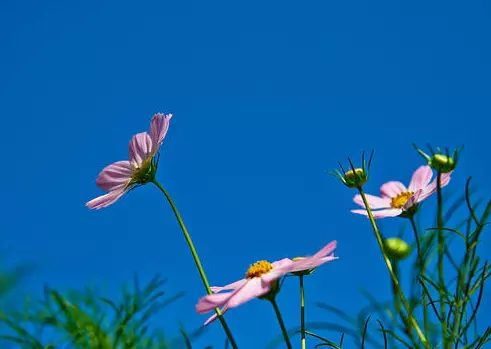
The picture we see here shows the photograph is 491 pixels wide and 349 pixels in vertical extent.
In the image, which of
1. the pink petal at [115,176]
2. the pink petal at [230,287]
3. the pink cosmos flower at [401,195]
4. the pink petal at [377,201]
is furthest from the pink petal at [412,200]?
the pink petal at [115,176]

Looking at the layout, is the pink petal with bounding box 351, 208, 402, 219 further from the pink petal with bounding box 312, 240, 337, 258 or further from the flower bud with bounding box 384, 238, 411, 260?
the pink petal with bounding box 312, 240, 337, 258

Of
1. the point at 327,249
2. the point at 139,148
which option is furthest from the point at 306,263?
the point at 139,148

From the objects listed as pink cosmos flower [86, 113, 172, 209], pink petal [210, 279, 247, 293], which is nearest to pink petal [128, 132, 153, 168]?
pink cosmos flower [86, 113, 172, 209]

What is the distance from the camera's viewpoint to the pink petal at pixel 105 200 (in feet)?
2.32

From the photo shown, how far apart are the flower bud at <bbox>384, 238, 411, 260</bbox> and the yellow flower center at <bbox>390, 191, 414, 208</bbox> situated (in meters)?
0.15

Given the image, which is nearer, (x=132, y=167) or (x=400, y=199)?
(x=132, y=167)

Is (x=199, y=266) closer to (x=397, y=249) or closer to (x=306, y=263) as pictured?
(x=306, y=263)

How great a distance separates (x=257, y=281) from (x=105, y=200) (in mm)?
229

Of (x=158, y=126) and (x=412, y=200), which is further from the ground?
(x=158, y=126)

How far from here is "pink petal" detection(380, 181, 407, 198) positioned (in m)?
0.89

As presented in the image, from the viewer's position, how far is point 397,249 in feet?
2.22

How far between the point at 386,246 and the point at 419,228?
6 cm

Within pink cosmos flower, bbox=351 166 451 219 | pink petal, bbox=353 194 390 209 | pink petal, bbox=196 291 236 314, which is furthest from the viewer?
pink petal, bbox=353 194 390 209

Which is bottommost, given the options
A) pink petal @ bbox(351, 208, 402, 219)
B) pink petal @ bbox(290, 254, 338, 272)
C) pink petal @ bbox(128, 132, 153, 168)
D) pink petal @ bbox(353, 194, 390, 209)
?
pink petal @ bbox(290, 254, 338, 272)
